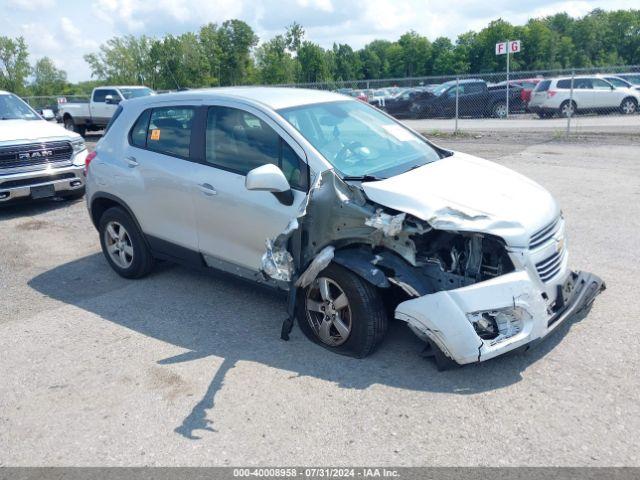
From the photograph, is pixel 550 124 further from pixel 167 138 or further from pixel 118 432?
pixel 118 432

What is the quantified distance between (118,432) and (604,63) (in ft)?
246

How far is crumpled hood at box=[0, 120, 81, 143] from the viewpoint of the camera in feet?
29.9

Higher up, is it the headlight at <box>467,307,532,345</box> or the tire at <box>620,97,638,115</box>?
the tire at <box>620,97,638,115</box>

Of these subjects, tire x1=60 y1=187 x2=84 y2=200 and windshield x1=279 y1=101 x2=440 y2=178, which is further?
tire x1=60 y1=187 x2=84 y2=200

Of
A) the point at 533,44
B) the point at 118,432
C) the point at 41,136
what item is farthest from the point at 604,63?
the point at 118,432

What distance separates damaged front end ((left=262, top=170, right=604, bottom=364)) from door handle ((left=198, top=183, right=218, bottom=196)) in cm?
93

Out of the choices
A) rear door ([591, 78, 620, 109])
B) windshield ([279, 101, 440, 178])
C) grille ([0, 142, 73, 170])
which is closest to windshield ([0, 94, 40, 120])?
grille ([0, 142, 73, 170])

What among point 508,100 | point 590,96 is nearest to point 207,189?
point 590,96

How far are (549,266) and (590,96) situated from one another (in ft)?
62.9

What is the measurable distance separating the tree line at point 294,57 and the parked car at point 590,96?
34.8 metres

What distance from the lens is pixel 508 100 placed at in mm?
22422

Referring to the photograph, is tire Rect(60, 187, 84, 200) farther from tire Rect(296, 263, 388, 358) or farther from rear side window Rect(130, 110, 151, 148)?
tire Rect(296, 263, 388, 358)

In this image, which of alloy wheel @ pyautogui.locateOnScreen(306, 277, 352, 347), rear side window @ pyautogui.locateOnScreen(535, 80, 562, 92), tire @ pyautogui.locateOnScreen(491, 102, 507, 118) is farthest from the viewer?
tire @ pyautogui.locateOnScreen(491, 102, 507, 118)

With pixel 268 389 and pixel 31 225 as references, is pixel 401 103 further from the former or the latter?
pixel 268 389
